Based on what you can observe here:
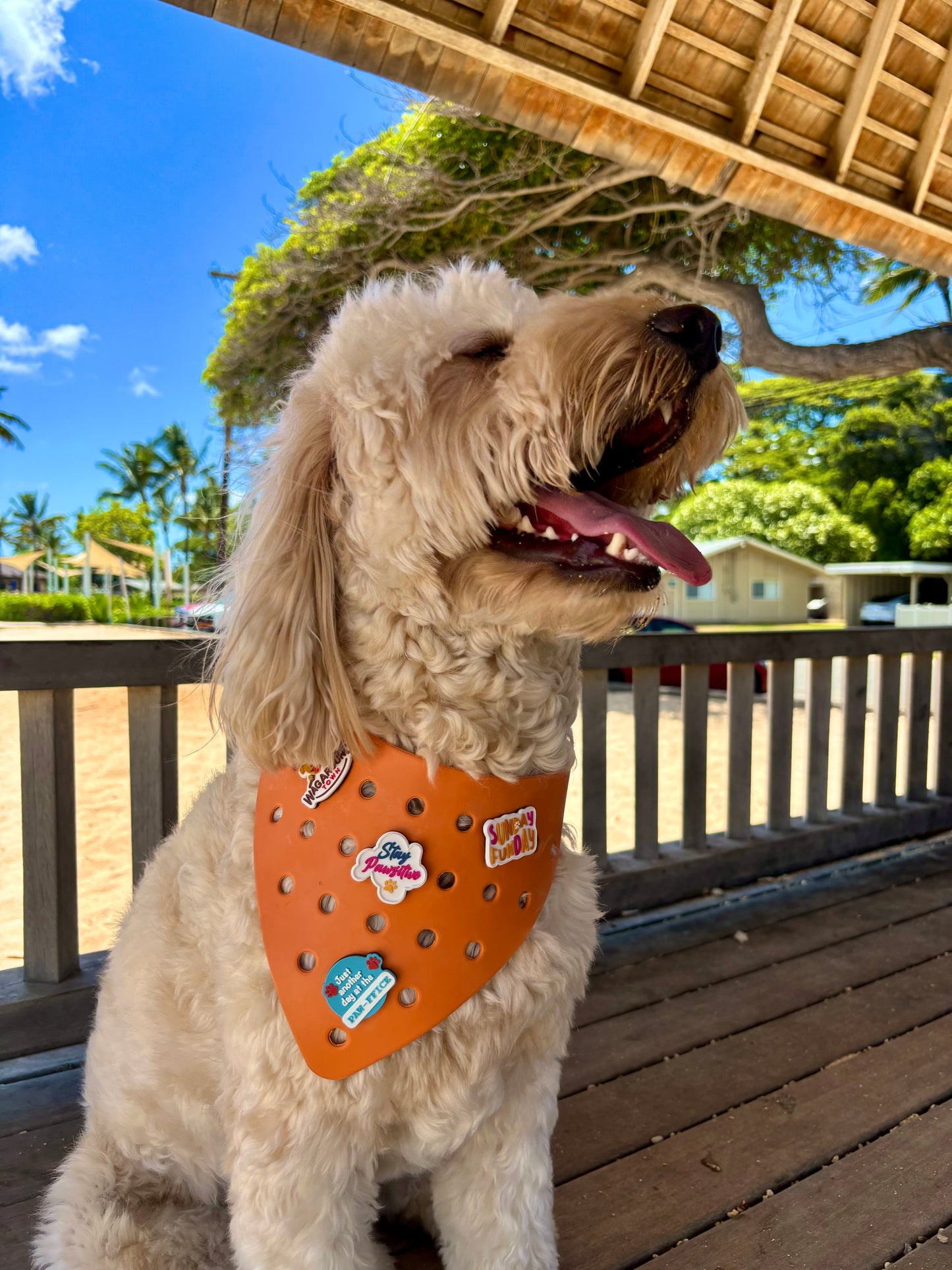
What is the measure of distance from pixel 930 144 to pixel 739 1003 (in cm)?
282

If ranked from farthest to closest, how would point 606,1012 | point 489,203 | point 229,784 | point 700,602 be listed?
point 700,602 < point 489,203 < point 606,1012 < point 229,784

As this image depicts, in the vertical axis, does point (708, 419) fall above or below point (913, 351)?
below

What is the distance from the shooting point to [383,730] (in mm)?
1039

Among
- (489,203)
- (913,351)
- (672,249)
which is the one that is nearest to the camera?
(913,351)

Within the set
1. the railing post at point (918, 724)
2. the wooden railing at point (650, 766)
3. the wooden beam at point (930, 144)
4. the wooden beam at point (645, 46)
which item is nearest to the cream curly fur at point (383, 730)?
the wooden railing at point (650, 766)

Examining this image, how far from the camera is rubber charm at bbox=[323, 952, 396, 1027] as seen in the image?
0.95m

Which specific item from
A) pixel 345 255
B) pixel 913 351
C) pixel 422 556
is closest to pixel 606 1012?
pixel 422 556

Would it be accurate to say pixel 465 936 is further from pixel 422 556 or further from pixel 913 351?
pixel 913 351

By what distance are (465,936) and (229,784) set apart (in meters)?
0.43

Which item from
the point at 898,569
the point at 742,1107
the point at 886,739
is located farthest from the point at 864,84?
the point at 898,569

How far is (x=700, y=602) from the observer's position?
33219 millimetres

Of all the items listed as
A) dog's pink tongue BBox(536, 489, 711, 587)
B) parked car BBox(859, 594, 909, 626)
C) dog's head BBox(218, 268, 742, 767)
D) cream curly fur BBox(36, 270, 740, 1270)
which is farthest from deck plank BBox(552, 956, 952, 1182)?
parked car BBox(859, 594, 909, 626)

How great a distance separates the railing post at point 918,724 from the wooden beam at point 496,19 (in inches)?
111

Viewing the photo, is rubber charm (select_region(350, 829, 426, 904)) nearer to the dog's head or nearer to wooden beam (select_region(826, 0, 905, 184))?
the dog's head
